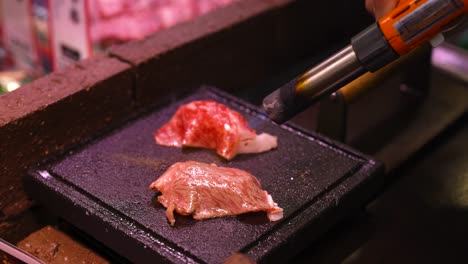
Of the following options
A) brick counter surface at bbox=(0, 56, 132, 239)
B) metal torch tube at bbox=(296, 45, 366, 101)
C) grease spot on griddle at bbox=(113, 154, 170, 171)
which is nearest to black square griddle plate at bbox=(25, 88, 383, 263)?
grease spot on griddle at bbox=(113, 154, 170, 171)

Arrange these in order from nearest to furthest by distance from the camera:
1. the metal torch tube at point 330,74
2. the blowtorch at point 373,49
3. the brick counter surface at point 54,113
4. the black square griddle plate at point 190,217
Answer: the blowtorch at point 373,49
the metal torch tube at point 330,74
the black square griddle plate at point 190,217
the brick counter surface at point 54,113

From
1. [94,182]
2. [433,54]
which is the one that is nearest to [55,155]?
[94,182]

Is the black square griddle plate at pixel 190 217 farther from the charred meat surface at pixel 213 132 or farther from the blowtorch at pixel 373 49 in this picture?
the blowtorch at pixel 373 49

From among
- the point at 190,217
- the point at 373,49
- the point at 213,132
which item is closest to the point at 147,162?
the point at 213,132

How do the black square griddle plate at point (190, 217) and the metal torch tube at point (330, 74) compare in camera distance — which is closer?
the metal torch tube at point (330, 74)

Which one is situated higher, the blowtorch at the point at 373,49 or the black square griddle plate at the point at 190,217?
the blowtorch at the point at 373,49

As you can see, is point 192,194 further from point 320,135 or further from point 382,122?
point 382,122

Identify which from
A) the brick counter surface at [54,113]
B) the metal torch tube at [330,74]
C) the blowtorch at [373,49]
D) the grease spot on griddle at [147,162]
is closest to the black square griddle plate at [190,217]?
the grease spot on griddle at [147,162]
